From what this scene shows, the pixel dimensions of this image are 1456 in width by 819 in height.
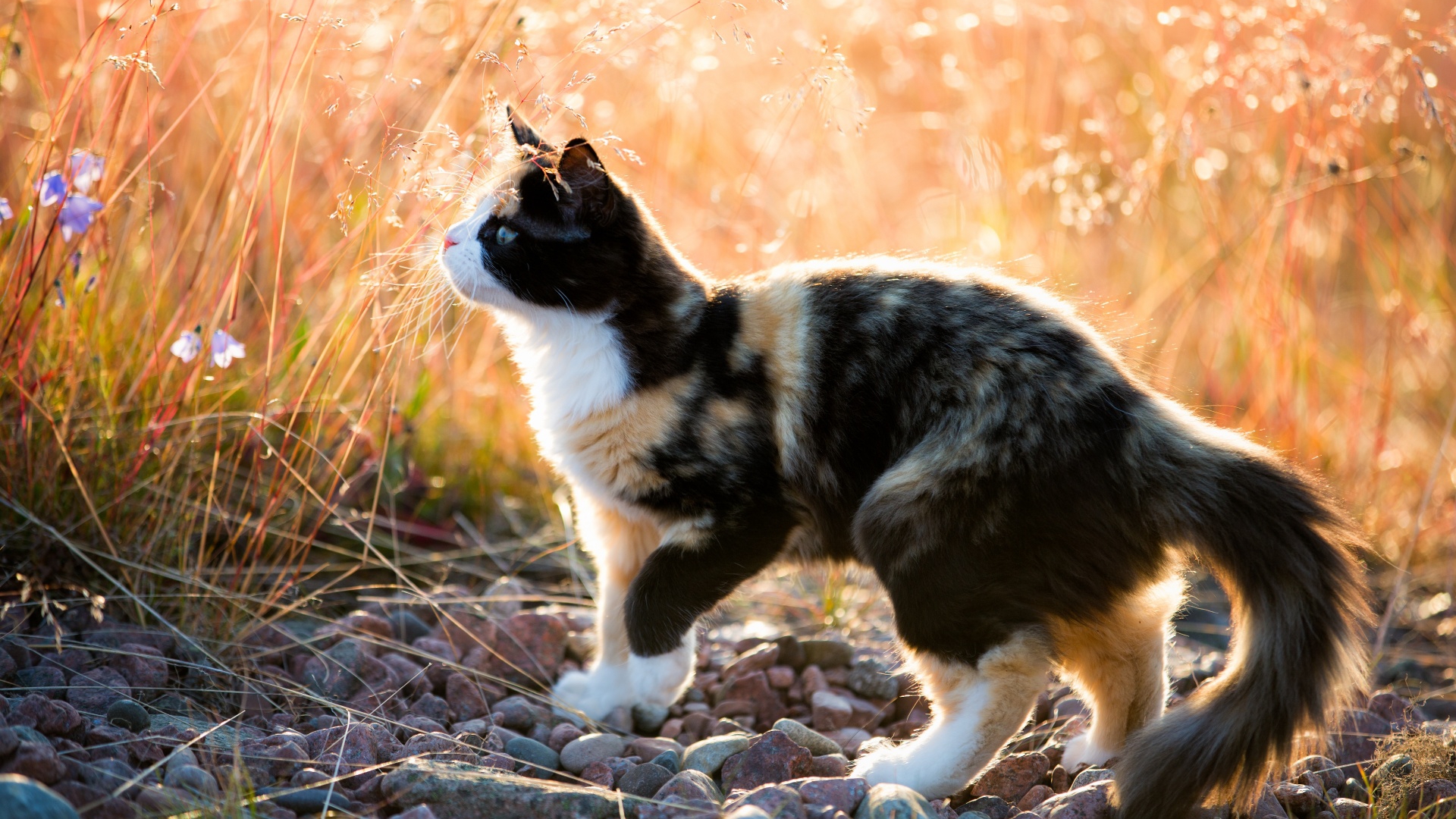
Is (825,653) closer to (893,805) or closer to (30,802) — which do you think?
(893,805)

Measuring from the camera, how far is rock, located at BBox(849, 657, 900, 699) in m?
2.81

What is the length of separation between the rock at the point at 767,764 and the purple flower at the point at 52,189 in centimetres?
193

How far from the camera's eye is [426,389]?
11.8 ft

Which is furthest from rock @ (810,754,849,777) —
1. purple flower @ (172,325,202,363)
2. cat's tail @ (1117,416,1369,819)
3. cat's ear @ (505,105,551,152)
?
purple flower @ (172,325,202,363)

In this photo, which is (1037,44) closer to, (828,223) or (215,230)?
(828,223)

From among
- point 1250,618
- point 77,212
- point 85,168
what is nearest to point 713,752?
point 1250,618

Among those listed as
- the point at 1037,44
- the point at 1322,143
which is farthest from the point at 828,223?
the point at 1322,143

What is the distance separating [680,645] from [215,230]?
191 centimetres

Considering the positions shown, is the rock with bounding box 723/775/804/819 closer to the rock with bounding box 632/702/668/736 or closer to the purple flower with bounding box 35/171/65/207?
the rock with bounding box 632/702/668/736

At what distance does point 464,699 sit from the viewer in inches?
101

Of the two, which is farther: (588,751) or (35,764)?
(588,751)

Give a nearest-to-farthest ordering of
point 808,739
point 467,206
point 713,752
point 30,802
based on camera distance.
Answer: point 30,802
point 713,752
point 808,739
point 467,206

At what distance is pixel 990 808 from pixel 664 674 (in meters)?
0.85

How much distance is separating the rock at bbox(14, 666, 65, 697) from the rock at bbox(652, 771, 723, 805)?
1260 millimetres
